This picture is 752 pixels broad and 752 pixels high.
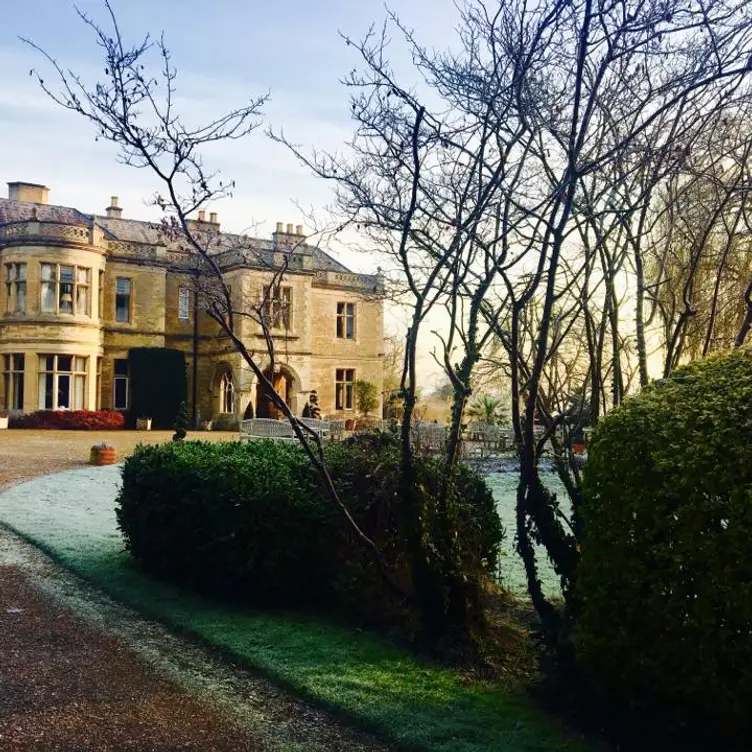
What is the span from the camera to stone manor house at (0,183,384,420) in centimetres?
2777

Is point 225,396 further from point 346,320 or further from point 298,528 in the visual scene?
point 298,528

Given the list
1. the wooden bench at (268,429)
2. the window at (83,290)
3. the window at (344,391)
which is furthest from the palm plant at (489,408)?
the window at (83,290)

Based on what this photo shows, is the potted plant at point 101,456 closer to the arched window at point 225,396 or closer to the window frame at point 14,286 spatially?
the window frame at point 14,286

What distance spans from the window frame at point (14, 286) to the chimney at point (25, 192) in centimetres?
409

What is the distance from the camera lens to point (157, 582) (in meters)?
6.23

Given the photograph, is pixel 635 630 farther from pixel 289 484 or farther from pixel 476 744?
pixel 289 484

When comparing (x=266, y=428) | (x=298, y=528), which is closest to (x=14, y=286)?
(x=266, y=428)

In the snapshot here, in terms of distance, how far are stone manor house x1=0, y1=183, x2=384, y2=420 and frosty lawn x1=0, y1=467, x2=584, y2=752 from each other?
19.7m

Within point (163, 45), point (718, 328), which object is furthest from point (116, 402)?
point (163, 45)

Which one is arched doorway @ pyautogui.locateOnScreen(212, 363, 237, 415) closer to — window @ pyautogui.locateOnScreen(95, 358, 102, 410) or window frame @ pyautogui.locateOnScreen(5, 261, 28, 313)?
window @ pyautogui.locateOnScreen(95, 358, 102, 410)

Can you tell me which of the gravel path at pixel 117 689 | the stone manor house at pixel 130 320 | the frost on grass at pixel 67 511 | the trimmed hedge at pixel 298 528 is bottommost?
the gravel path at pixel 117 689

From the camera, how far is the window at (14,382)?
27828 mm

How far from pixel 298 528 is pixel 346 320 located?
28.2 m

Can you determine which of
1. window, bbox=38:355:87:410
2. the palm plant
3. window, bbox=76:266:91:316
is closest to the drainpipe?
window, bbox=76:266:91:316
